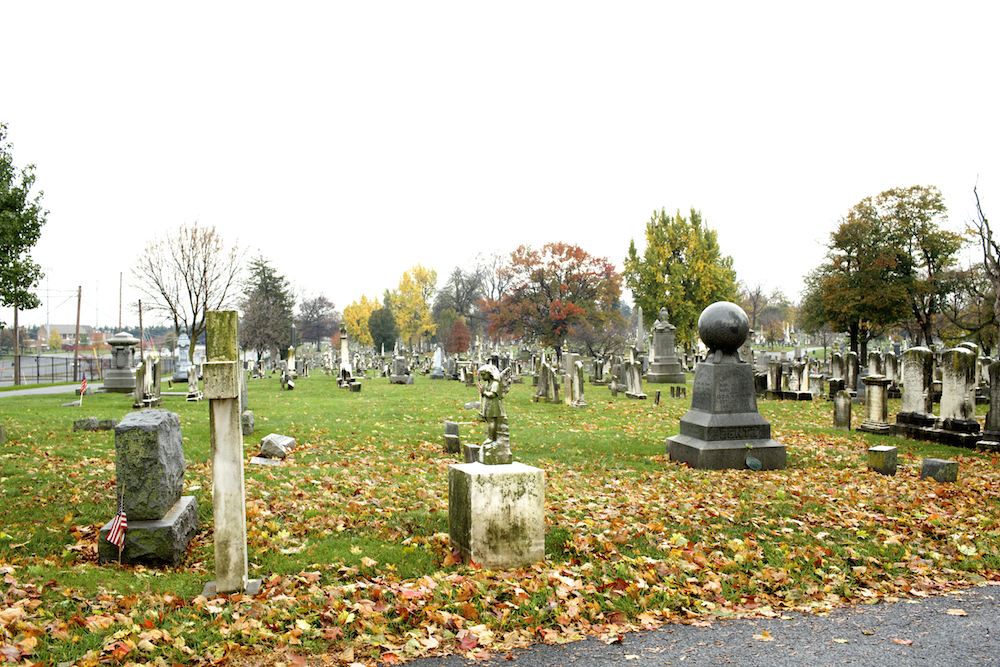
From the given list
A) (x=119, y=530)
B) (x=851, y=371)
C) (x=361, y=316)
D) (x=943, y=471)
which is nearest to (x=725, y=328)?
(x=943, y=471)

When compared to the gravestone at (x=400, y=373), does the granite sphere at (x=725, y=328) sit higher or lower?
higher

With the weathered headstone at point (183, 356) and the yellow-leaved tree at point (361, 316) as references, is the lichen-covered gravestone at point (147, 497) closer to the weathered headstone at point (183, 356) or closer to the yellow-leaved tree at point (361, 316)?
the weathered headstone at point (183, 356)

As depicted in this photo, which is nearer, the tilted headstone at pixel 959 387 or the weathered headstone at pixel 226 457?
the weathered headstone at pixel 226 457

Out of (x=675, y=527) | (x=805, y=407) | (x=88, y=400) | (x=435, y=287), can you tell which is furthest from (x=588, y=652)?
(x=435, y=287)

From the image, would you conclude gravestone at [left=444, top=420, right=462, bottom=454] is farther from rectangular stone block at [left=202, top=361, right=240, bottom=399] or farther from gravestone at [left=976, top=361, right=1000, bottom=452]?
gravestone at [left=976, top=361, right=1000, bottom=452]

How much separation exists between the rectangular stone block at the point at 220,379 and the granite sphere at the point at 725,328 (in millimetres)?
8116

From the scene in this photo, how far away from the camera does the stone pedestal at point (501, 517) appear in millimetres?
5270

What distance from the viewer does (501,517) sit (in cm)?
533

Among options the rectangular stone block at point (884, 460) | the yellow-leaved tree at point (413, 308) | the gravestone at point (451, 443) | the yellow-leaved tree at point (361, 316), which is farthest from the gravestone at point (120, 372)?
the yellow-leaved tree at point (361, 316)

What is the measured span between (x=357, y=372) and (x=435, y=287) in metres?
44.8

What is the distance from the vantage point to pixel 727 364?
10.3 m

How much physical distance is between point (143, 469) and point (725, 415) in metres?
8.47

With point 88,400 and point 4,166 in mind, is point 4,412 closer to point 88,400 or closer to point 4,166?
point 88,400

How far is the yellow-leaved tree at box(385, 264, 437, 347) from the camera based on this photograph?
7144 centimetres
